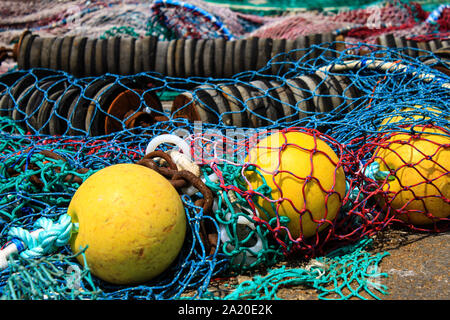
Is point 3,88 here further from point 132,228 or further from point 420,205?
point 420,205

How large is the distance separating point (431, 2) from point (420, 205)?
25.8 feet

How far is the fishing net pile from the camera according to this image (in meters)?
2.44

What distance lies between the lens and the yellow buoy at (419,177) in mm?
2924

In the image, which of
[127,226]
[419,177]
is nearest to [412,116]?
[419,177]

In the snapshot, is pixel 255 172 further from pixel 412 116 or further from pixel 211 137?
pixel 412 116

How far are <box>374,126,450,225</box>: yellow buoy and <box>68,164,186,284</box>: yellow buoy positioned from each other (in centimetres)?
151

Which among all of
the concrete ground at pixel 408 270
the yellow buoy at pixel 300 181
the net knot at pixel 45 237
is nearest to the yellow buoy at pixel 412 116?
the concrete ground at pixel 408 270

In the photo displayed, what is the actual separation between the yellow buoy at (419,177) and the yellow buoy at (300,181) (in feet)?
1.74

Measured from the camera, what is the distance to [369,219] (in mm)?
3074

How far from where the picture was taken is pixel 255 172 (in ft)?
8.64

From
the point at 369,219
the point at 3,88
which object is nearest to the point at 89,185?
the point at 369,219

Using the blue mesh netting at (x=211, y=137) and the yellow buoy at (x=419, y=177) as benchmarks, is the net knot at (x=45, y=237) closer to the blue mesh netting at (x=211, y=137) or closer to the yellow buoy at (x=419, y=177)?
the blue mesh netting at (x=211, y=137)

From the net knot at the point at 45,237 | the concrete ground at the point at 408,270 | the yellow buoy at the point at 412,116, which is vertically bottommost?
the concrete ground at the point at 408,270

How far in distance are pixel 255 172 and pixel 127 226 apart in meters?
0.83
